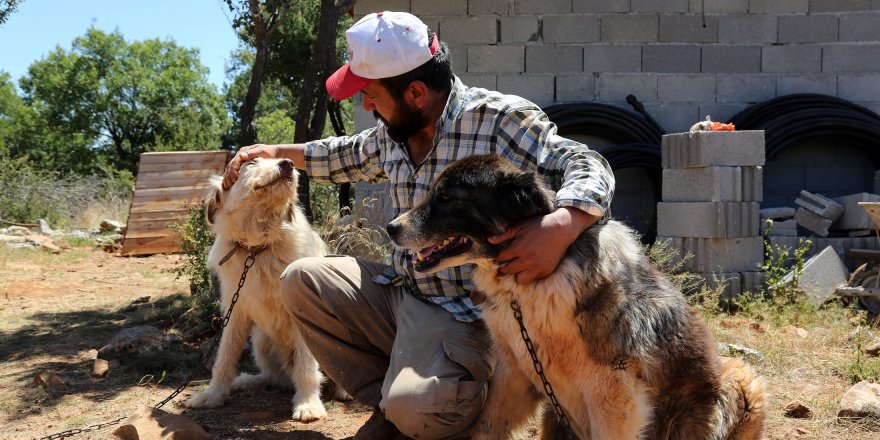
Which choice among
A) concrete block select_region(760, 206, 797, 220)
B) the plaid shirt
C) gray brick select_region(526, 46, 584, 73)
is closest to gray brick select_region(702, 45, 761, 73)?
gray brick select_region(526, 46, 584, 73)

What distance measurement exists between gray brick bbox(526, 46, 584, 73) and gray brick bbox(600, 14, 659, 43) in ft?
1.38

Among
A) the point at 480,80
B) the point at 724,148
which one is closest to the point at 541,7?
the point at 480,80

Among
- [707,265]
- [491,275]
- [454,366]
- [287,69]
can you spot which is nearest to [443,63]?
[491,275]

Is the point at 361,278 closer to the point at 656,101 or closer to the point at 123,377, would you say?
the point at 123,377

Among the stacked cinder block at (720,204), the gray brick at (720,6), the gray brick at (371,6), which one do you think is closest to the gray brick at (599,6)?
the gray brick at (720,6)

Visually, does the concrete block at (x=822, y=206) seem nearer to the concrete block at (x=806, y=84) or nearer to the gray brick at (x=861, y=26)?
the concrete block at (x=806, y=84)

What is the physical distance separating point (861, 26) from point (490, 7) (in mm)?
5016

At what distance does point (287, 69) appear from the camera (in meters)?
17.9

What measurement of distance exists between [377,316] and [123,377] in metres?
2.60

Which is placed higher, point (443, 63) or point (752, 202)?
point (443, 63)

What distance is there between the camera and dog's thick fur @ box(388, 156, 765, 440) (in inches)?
113

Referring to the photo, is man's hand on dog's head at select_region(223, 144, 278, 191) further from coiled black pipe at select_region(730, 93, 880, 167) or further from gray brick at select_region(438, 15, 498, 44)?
coiled black pipe at select_region(730, 93, 880, 167)

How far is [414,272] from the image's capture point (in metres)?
3.67

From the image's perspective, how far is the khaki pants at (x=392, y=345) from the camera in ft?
11.0
